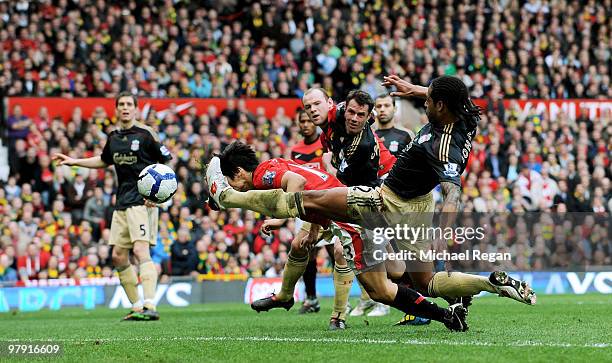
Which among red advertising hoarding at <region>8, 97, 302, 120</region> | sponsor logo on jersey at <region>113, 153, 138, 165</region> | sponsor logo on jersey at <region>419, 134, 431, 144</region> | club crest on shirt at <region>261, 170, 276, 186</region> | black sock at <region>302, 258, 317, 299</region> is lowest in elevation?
black sock at <region>302, 258, 317, 299</region>

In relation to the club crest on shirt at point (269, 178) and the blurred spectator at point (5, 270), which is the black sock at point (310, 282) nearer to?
the club crest on shirt at point (269, 178)

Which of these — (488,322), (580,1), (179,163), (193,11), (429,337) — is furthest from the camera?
(580,1)

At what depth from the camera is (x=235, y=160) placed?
9078 millimetres

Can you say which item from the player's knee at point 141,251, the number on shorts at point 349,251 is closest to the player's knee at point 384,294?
the number on shorts at point 349,251

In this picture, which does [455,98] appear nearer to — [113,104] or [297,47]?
[113,104]

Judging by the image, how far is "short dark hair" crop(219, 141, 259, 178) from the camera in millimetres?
9078

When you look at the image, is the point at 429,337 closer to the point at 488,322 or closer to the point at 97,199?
the point at 488,322

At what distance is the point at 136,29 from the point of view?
22.6 m

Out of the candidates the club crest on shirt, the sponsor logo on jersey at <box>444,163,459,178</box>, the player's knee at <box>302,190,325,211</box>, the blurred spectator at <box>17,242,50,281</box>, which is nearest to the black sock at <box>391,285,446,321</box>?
the player's knee at <box>302,190,325,211</box>

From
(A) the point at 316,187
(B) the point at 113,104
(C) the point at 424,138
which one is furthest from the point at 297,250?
(B) the point at 113,104

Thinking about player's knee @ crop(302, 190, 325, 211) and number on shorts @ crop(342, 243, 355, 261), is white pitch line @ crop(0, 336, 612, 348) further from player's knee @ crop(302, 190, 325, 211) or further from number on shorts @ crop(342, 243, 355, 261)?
player's knee @ crop(302, 190, 325, 211)

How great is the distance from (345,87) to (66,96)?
644 cm

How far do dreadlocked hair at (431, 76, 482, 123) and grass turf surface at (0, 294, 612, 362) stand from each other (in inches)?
73.1

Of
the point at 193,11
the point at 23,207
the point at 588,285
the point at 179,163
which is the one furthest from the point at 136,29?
the point at 588,285
